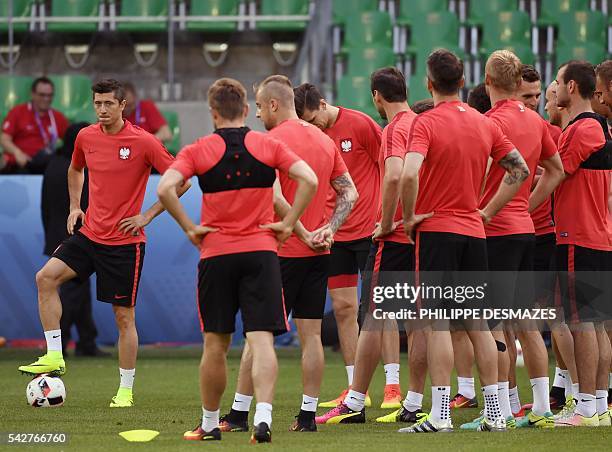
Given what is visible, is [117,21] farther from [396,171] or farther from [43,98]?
[396,171]

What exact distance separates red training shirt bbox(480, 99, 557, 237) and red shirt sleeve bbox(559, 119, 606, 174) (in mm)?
167

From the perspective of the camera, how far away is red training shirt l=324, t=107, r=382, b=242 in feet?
30.1

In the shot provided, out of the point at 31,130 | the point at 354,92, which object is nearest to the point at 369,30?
the point at 354,92

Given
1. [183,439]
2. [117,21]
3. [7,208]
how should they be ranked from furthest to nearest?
[117,21] < [7,208] < [183,439]

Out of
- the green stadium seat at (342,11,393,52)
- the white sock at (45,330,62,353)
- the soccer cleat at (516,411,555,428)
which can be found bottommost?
the soccer cleat at (516,411,555,428)

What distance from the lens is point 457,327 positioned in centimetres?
736

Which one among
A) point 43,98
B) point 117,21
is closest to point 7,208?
point 43,98

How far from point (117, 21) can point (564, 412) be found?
44.6ft

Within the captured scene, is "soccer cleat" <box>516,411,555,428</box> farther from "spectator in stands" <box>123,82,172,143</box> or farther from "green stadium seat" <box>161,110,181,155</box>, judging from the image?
"green stadium seat" <box>161,110,181,155</box>

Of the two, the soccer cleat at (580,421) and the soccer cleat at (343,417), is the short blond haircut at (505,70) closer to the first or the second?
the soccer cleat at (580,421)

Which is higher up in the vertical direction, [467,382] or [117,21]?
[117,21]

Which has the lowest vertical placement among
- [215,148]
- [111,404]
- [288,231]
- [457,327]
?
[111,404]

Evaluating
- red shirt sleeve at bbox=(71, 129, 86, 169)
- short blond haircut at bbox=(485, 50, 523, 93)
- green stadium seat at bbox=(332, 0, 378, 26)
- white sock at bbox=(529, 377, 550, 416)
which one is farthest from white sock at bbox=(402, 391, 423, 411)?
green stadium seat at bbox=(332, 0, 378, 26)

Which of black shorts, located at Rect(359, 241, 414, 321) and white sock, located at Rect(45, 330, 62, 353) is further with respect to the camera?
white sock, located at Rect(45, 330, 62, 353)
